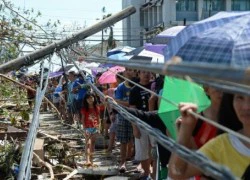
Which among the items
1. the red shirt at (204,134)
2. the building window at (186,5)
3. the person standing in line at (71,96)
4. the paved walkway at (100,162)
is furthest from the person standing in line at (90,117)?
the building window at (186,5)

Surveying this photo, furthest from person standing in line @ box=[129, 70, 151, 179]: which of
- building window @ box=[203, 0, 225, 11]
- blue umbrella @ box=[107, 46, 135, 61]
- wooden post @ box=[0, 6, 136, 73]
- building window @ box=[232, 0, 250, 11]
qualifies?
building window @ box=[232, 0, 250, 11]

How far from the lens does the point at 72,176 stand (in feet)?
25.0

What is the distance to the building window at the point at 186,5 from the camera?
45312 millimetres

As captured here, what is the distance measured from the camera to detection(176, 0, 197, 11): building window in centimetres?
4531

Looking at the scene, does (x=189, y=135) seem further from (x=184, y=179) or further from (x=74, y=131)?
(x=74, y=131)

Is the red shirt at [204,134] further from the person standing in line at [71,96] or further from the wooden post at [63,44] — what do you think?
the person standing in line at [71,96]

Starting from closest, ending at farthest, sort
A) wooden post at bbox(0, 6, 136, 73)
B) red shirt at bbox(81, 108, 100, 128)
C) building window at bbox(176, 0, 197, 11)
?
wooden post at bbox(0, 6, 136, 73) → red shirt at bbox(81, 108, 100, 128) → building window at bbox(176, 0, 197, 11)

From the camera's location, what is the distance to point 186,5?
150ft

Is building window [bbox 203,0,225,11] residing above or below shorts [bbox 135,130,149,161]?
above

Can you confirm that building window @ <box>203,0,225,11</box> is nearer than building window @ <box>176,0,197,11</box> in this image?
Yes

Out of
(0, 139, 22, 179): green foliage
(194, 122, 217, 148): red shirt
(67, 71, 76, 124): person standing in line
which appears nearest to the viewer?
(194, 122, 217, 148): red shirt

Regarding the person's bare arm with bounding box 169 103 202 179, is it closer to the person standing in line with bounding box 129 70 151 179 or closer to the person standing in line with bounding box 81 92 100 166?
the person standing in line with bounding box 129 70 151 179

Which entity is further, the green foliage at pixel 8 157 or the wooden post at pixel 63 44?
the green foliage at pixel 8 157

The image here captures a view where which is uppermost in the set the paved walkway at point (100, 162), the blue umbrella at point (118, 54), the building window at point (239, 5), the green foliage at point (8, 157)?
the building window at point (239, 5)
